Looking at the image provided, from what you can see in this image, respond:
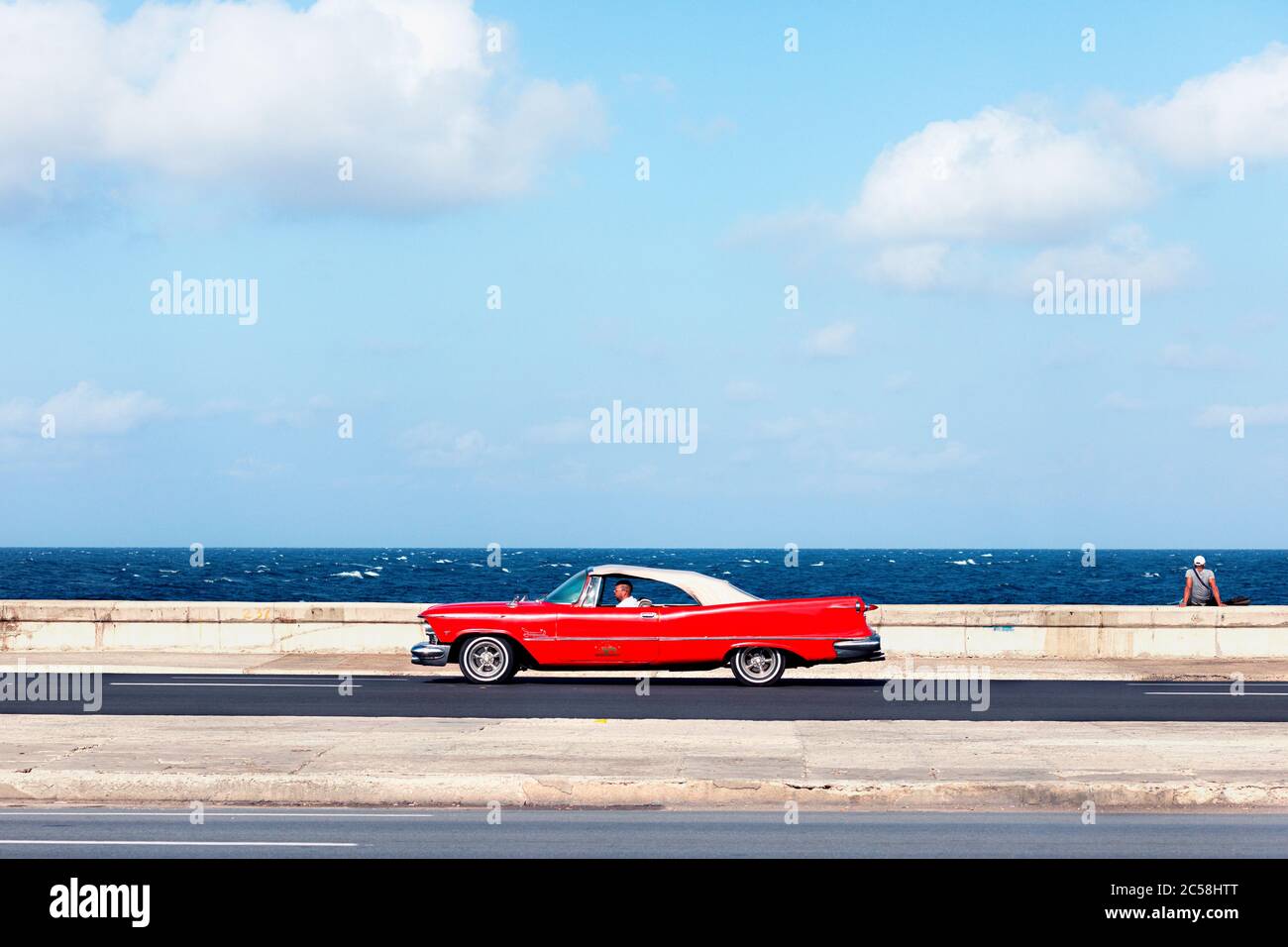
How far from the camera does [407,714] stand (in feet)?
50.6

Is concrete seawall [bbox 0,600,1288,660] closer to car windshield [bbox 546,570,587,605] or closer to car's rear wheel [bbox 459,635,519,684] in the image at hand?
car's rear wheel [bbox 459,635,519,684]

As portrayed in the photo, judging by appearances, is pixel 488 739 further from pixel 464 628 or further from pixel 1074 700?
pixel 1074 700

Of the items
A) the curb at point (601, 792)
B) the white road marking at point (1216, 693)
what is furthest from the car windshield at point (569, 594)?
the curb at point (601, 792)

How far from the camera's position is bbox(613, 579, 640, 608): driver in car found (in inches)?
750

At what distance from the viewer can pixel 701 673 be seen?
21672 millimetres

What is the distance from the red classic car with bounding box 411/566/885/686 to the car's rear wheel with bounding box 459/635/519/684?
0.01m

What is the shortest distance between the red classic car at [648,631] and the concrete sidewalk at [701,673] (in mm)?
1216

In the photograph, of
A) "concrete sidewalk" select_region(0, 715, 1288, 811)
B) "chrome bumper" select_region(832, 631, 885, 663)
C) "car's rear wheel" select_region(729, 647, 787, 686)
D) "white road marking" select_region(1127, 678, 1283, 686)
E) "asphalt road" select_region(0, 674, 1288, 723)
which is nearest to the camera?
"concrete sidewalk" select_region(0, 715, 1288, 811)

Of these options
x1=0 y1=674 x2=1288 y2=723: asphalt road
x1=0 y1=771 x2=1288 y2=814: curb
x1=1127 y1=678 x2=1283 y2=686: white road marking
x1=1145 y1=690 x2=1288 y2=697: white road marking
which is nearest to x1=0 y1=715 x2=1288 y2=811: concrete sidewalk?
x1=0 y1=771 x2=1288 y2=814: curb

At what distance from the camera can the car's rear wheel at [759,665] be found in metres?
18.9

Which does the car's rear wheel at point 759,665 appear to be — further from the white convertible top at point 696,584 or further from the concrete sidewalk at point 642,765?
the concrete sidewalk at point 642,765

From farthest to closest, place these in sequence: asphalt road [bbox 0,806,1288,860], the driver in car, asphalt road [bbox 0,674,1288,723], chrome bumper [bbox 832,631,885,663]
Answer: the driver in car
chrome bumper [bbox 832,631,885,663]
asphalt road [bbox 0,674,1288,723]
asphalt road [bbox 0,806,1288,860]

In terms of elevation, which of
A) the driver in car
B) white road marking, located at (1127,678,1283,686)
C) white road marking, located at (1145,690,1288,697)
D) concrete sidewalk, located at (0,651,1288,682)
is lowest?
white road marking, located at (1127,678,1283,686)
